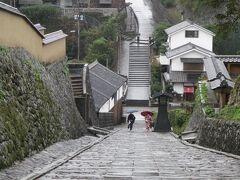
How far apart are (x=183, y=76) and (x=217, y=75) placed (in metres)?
32.1

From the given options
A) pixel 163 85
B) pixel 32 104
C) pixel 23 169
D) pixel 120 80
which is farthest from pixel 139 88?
pixel 23 169

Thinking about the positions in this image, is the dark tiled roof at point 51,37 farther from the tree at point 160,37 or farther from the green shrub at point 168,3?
the green shrub at point 168,3

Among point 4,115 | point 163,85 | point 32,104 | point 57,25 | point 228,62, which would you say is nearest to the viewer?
point 4,115

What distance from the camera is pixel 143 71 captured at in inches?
2269

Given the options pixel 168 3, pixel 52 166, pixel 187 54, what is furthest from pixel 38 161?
pixel 168 3

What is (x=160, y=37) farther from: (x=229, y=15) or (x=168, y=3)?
(x=229, y=15)

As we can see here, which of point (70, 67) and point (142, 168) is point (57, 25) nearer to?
point (70, 67)

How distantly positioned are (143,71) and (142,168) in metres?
46.8

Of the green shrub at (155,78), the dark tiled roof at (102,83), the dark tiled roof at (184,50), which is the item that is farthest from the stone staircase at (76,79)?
the dark tiled roof at (184,50)

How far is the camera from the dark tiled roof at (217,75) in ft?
68.3

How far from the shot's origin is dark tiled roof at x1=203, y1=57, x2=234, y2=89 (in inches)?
820

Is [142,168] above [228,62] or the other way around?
the other way around

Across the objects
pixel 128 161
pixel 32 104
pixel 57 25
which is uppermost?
pixel 57 25

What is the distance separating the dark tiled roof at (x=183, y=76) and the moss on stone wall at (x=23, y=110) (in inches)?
1437
